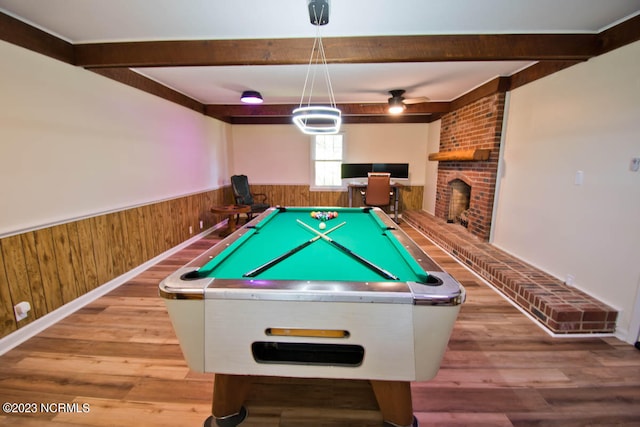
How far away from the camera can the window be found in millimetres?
6344

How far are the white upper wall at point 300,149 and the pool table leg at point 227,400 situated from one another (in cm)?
529

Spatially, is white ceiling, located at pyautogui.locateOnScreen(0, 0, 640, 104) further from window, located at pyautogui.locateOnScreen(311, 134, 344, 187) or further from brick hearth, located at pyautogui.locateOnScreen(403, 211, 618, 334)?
window, located at pyautogui.locateOnScreen(311, 134, 344, 187)

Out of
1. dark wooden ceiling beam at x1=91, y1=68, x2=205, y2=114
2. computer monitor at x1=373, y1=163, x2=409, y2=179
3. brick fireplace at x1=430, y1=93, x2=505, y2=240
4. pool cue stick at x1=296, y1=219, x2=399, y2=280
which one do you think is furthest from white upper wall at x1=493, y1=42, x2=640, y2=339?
dark wooden ceiling beam at x1=91, y1=68, x2=205, y2=114

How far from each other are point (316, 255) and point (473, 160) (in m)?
3.35

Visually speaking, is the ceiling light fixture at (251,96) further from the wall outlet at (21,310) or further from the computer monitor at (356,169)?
the wall outlet at (21,310)

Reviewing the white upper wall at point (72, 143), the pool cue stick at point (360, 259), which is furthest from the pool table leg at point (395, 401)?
the white upper wall at point (72, 143)

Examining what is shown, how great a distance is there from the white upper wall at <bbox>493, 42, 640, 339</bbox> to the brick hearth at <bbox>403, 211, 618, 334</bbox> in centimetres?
12

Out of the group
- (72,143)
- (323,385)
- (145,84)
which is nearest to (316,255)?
(323,385)

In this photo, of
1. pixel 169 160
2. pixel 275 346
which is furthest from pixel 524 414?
pixel 169 160

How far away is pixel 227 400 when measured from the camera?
55.9 inches

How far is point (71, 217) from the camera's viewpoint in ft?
8.07

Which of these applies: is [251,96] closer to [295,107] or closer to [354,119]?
[295,107]

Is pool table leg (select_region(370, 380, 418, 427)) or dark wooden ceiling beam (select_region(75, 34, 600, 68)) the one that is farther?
dark wooden ceiling beam (select_region(75, 34, 600, 68))

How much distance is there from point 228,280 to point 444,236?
3751 mm
